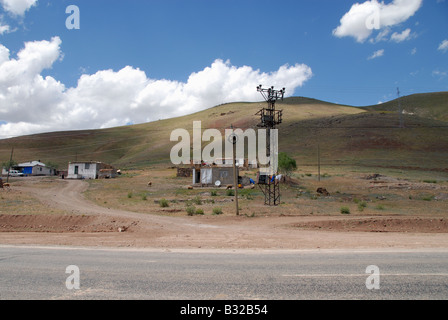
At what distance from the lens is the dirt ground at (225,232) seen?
12.1 meters

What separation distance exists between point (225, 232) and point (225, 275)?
8.69 meters

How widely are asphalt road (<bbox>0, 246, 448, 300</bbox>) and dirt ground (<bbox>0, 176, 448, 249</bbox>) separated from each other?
7.52 feet

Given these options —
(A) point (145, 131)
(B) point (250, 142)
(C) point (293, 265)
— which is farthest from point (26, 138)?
(C) point (293, 265)

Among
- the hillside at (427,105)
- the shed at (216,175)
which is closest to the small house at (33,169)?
the shed at (216,175)

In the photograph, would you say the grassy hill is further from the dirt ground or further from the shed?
the dirt ground

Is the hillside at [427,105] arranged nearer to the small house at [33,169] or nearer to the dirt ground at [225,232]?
the small house at [33,169]

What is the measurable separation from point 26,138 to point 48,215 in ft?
487

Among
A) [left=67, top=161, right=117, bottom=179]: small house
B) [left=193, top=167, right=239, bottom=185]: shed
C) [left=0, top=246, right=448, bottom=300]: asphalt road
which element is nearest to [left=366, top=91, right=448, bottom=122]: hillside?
[left=193, top=167, right=239, bottom=185]: shed

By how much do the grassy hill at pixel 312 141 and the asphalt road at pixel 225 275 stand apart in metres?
66.5

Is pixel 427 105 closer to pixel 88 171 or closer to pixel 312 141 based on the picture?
pixel 312 141

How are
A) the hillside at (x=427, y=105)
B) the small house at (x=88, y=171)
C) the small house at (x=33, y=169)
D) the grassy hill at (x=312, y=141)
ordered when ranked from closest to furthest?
the small house at (x=88, y=171) < the grassy hill at (x=312, y=141) < the small house at (x=33, y=169) < the hillside at (x=427, y=105)

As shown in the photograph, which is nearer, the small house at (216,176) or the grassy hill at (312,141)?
the small house at (216,176)

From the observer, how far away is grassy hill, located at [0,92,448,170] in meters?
77.4

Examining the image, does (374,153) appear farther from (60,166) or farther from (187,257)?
(60,166)
